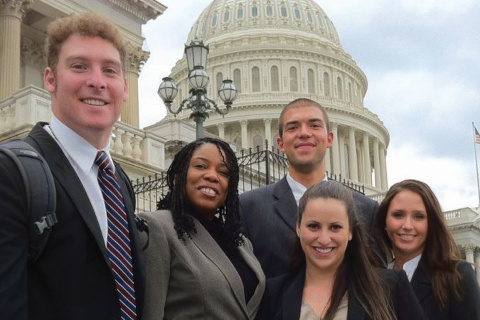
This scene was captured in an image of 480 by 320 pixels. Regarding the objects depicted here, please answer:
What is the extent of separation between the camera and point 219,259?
12.1 ft

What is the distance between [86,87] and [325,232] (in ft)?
4.66

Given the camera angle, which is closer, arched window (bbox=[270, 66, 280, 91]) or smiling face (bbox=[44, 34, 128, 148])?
smiling face (bbox=[44, 34, 128, 148])

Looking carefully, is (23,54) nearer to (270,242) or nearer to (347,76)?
(270,242)

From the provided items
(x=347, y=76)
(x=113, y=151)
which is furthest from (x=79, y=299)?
(x=347, y=76)

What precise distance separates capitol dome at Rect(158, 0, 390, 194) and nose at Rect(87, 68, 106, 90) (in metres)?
73.7

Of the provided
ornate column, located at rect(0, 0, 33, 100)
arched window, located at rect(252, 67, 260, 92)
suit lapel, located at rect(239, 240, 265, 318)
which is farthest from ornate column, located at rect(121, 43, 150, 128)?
arched window, located at rect(252, 67, 260, 92)

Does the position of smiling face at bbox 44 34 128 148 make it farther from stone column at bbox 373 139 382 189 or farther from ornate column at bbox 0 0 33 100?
stone column at bbox 373 139 382 189

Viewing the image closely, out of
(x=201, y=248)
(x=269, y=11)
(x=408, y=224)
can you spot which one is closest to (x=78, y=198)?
(x=201, y=248)

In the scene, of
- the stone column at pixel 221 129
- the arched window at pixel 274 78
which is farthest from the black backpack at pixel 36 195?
the arched window at pixel 274 78

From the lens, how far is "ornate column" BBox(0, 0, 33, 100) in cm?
2070

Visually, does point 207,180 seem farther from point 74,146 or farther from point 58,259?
point 58,259

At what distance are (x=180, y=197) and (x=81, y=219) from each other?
1038mm

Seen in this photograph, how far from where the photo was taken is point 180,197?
383 centimetres

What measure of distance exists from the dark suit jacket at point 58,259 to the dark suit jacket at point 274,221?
66.4 inches
